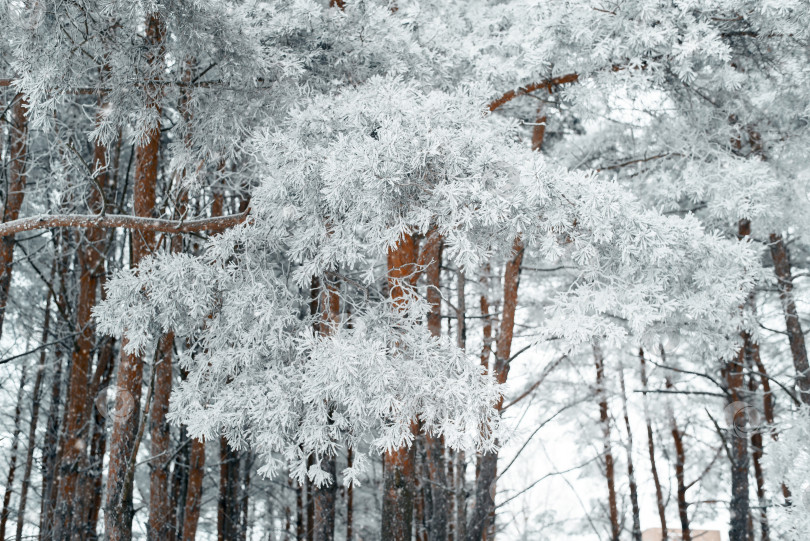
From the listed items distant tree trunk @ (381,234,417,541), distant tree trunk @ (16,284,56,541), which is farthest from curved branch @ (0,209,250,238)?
distant tree trunk @ (16,284,56,541)

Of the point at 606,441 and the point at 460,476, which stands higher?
the point at 606,441

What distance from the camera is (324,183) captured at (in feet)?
13.0

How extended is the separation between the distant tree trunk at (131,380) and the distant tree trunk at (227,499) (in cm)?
409

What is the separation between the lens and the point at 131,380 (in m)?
5.11

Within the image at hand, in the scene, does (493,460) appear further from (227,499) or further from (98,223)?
(227,499)

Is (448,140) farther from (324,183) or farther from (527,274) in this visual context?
(527,274)

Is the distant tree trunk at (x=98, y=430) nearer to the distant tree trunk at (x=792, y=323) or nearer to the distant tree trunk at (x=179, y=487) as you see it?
the distant tree trunk at (x=179, y=487)

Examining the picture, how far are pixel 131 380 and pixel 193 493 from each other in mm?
3443

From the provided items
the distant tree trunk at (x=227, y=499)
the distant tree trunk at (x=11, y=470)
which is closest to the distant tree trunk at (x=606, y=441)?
the distant tree trunk at (x=227, y=499)

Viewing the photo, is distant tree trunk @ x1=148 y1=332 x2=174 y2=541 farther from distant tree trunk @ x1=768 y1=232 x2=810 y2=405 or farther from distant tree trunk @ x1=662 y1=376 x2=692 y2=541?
distant tree trunk @ x1=662 y1=376 x2=692 y2=541

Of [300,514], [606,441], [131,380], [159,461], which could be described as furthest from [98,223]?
[606,441]

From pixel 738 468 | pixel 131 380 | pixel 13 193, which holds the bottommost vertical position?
pixel 738 468

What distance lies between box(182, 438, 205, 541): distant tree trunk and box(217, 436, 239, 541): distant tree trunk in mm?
841

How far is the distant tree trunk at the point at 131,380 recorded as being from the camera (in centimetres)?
476
